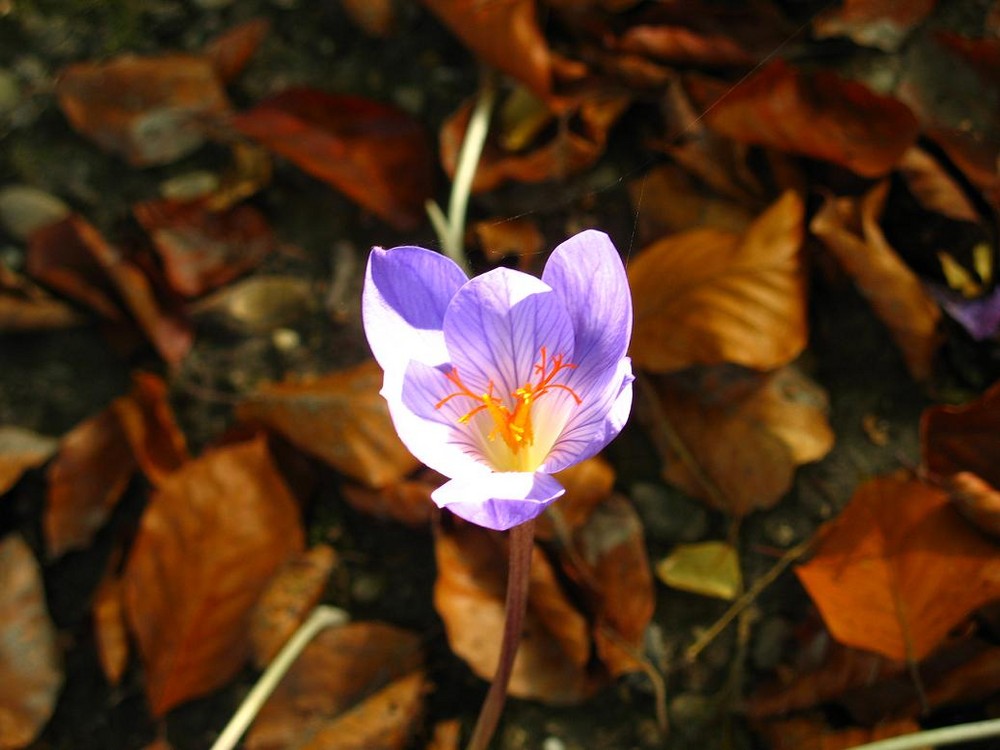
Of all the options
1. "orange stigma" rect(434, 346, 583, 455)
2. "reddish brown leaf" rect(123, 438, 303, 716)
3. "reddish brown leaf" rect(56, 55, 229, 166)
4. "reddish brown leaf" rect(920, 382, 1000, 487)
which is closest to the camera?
"orange stigma" rect(434, 346, 583, 455)

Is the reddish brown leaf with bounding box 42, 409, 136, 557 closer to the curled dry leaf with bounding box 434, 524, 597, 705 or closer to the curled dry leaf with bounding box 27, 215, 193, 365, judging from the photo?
the curled dry leaf with bounding box 27, 215, 193, 365

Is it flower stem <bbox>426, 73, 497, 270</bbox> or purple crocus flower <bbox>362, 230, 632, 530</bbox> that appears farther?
flower stem <bbox>426, 73, 497, 270</bbox>

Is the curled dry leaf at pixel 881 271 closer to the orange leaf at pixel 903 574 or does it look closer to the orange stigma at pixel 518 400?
the orange leaf at pixel 903 574

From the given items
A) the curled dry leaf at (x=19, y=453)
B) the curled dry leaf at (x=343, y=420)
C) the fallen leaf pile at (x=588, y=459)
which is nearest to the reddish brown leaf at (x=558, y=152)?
the fallen leaf pile at (x=588, y=459)

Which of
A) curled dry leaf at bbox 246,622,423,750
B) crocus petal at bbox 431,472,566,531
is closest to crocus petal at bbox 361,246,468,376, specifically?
crocus petal at bbox 431,472,566,531

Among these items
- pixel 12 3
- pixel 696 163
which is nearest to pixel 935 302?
pixel 696 163

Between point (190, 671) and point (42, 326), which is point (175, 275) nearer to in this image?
point (42, 326)
